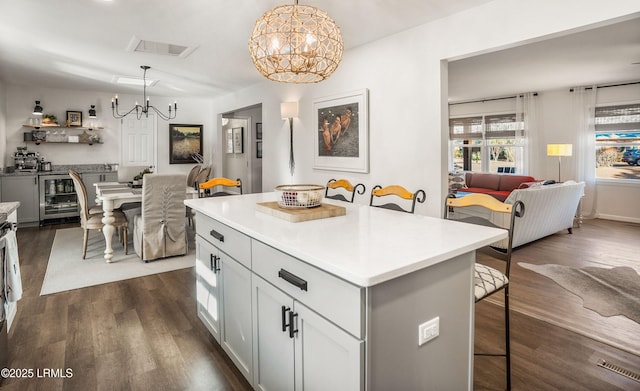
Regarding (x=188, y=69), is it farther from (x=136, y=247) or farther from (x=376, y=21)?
(x=376, y=21)

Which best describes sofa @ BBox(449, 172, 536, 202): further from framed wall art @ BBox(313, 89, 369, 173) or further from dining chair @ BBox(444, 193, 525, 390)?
dining chair @ BBox(444, 193, 525, 390)

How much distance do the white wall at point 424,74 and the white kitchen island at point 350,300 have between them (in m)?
1.69

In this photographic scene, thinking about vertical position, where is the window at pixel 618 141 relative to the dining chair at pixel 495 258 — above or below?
above

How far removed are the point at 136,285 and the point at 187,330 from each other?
1.19m

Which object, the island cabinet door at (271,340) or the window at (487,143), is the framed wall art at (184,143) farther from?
the island cabinet door at (271,340)

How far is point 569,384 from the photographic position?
74.6 inches

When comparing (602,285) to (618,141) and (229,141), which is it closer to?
(618,141)

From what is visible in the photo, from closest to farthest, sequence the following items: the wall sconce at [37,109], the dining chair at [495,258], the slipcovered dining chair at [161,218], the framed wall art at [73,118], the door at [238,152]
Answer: the dining chair at [495,258] < the slipcovered dining chair at [161,218] < the wall sconce at [37,109] < the framed wall art at [73,118] < the door at [238,152]

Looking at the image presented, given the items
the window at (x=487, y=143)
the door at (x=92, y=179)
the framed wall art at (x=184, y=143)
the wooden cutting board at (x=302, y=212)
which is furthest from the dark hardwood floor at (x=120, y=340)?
the window at (x=487, y=143)

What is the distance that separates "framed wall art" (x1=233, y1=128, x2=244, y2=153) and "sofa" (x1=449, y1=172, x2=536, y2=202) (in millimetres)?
5014

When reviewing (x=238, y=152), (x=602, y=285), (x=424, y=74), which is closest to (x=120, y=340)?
(x=424, y=74)

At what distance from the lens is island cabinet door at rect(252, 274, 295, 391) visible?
145 cm

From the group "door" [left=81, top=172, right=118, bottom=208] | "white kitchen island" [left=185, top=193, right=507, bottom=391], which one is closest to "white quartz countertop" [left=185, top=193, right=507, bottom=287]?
"white kitchen island" [left=185, top=193, right=507, bottom=391]

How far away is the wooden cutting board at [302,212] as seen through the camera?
1829mm
